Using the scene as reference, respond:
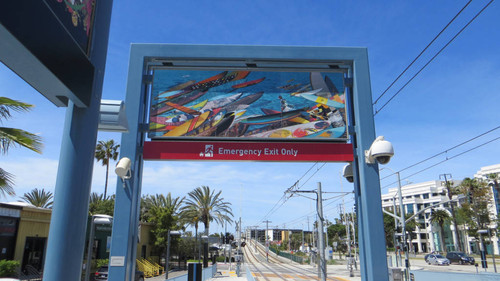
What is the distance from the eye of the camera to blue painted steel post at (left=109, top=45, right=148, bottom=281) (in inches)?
369

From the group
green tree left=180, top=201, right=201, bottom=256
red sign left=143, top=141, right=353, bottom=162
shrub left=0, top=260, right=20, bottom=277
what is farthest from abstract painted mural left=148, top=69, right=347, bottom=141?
green tree left=180, top=201, right=201, bottom=256

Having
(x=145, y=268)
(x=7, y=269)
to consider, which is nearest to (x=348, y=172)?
(x=7, y=269)

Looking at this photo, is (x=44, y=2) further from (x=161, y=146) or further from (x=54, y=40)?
(x=161, y=146)

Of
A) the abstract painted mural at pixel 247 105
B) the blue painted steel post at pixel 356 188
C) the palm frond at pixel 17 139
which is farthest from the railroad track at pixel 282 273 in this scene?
the palm frond at pixel 17 139

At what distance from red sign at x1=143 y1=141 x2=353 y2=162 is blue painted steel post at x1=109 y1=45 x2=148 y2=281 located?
47 centimetres

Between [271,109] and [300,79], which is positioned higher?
[300,79]

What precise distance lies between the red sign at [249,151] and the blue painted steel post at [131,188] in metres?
0.47

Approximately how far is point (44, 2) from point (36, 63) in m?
0.56

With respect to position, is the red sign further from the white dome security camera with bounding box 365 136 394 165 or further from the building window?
the building window

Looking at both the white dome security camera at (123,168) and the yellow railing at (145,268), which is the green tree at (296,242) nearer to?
the yellow railing at (145,268)

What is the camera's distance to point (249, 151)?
10.6m

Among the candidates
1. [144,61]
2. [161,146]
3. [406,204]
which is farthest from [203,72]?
[406,204]

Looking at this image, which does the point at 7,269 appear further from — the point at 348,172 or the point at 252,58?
the point at 348,172

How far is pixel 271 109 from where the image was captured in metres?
11.0
